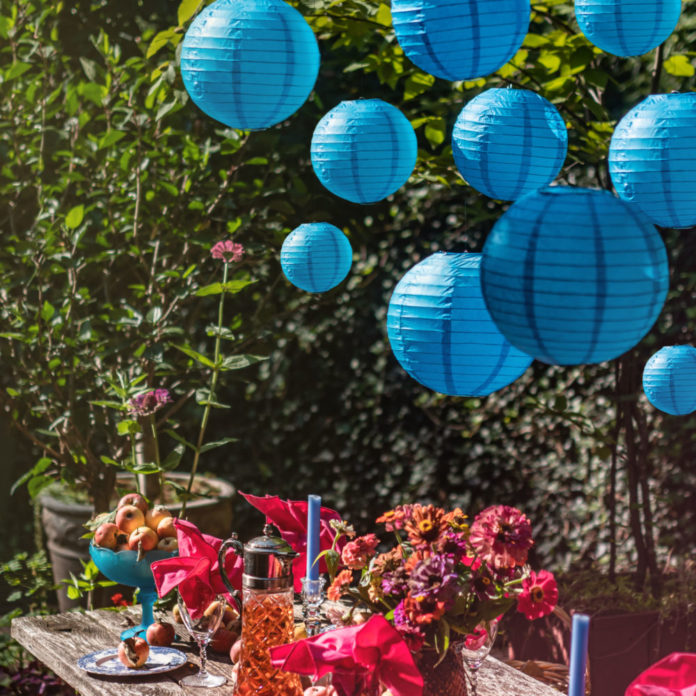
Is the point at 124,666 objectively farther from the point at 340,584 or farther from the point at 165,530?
the point at 340,584

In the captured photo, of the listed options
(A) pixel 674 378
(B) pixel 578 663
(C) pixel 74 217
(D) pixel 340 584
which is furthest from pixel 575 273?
(C) pixel 74 217

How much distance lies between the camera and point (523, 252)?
107 cm

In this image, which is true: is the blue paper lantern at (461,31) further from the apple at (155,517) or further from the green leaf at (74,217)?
the green leaf at (74,217)

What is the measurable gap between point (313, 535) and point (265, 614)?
215 millimetres

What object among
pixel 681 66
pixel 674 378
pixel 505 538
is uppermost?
pixel 681 66

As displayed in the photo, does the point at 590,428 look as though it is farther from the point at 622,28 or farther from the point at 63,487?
the point at 63,487

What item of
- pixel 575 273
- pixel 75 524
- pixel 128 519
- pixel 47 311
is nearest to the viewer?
pixel 575 273

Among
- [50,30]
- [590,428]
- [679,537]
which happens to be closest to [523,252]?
[590,428]

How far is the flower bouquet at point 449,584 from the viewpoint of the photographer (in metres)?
1.33

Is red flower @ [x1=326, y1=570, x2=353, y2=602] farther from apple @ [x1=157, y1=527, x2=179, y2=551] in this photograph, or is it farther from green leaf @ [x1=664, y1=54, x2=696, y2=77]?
green leaf @ [x1=664, y1=54, x2=696, y2=77]

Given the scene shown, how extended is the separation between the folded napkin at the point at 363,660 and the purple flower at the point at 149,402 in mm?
→ 1084

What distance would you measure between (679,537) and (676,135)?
2.03 meters

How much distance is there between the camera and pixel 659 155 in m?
1.49

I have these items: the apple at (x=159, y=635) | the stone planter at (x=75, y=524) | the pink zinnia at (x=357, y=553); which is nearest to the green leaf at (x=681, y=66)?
the pink zinnia at (x=357, y=553)
